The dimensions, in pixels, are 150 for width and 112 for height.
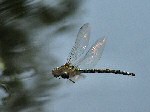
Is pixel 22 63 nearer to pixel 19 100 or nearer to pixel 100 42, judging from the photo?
pixel 19 100

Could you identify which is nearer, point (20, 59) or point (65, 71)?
point (65, 71)

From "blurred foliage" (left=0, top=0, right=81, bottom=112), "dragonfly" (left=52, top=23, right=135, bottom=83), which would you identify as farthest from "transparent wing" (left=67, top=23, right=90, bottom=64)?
"blurred foliage" (left=0, top=0, right=81, bottom=112)

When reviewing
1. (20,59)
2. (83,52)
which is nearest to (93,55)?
(83,52)

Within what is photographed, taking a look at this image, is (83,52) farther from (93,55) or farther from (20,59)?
(20,59)

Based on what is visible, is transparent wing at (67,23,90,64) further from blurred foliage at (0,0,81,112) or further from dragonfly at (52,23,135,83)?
blurred foliage at (0,0,81,112)

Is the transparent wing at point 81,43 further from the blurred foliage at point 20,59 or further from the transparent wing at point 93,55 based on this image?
the blurred foliage at point 20,59
